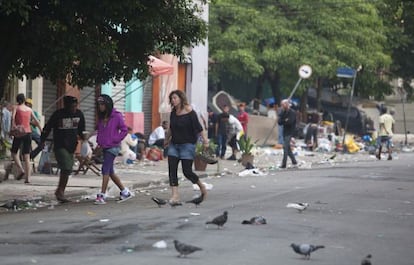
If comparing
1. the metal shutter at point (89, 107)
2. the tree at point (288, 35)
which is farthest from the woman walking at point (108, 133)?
the tree at point (288, 35)

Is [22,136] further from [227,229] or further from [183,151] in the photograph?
[227,229]

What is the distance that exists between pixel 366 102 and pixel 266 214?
162ft

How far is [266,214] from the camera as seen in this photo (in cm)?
1298

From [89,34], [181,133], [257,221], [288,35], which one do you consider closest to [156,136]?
[181,133]

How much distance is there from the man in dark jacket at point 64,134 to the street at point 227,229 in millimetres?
582

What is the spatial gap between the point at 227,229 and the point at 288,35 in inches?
1186

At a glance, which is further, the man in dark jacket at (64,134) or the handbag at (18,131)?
the handbag at (18,131)

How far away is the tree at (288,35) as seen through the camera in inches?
1592

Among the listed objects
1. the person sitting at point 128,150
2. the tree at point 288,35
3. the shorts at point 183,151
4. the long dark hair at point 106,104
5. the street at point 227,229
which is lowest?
the street at point 227,229

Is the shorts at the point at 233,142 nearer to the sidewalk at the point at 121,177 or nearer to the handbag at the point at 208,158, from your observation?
the sidewalk at the point at 121,177

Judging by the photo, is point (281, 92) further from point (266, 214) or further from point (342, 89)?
point (266, 214)

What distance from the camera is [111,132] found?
14852 mm

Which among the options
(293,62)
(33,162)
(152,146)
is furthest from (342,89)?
(33,162)

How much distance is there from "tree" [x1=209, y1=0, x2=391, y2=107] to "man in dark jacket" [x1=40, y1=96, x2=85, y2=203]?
24.9 metres
